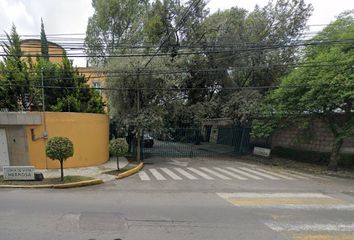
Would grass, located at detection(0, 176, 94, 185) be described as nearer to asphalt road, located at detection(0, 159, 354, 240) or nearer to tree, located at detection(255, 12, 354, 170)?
asphalt road, located at detection(0, 159, 354, 240)

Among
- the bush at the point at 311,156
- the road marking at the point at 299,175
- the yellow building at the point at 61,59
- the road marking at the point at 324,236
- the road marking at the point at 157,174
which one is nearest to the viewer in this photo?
the road marking at the point at 324,236

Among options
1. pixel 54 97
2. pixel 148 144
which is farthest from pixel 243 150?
pixel 54 97

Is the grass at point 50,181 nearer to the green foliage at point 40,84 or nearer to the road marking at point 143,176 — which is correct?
the road marking at point 143,176

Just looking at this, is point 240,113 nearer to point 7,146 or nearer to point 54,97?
point 54,97

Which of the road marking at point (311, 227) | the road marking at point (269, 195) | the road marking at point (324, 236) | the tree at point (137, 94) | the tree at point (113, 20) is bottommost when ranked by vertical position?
Answer: the road marking at point (269, 195)

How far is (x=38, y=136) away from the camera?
508 inches

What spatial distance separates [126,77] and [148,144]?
6510 mm

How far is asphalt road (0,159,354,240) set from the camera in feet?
17.8

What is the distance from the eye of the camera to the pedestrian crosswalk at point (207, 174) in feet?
39.9

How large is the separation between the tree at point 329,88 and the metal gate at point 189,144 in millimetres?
6219

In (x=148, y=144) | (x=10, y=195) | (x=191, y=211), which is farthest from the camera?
(x=148, y=144)

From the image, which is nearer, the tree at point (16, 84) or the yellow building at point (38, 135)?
the yellow building at point (38, 135)

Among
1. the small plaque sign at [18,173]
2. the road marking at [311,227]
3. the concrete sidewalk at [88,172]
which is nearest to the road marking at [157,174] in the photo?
the concrete sidewalk at [88,172]

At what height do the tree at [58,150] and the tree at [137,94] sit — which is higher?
the tree at [137,94]
